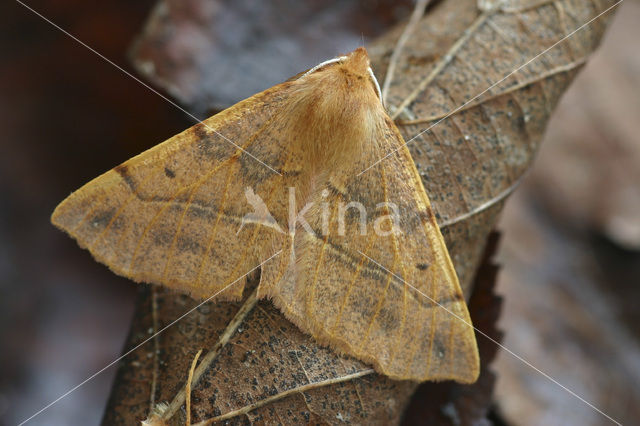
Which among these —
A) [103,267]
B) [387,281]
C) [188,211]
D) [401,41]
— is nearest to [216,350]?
[188,211]

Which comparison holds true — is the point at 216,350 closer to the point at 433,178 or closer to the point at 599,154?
the point at 433,178

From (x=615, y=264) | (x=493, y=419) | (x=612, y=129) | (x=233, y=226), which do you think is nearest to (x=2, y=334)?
(x=233, y=226)

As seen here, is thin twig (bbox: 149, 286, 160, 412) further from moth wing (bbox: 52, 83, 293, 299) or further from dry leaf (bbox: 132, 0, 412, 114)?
dry leaf (bbox: 132, 0, 412, 114)

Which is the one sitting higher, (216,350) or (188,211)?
(188,211)

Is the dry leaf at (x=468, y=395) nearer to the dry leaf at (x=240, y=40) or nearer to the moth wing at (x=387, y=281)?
the moth wing at (x=387, y=281)

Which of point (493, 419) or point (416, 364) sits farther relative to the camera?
point (493, 419)

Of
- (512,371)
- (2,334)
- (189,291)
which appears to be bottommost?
(512,371)

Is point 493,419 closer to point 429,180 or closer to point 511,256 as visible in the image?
point 511,256
